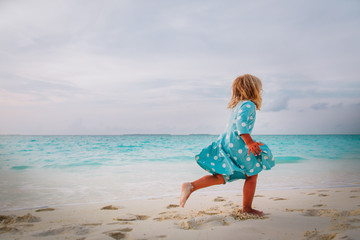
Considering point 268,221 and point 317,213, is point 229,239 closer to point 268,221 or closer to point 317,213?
point 268,221

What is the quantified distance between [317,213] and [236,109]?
1.30 metres

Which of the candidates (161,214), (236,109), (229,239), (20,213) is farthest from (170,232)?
(20,213)

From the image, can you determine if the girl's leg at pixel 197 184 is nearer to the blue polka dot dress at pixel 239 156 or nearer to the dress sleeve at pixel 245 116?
the blue polka dot dress at pixel 239 156

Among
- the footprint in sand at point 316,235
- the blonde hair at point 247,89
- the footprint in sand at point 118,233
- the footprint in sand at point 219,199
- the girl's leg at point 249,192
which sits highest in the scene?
the blonde hair at point 247,89

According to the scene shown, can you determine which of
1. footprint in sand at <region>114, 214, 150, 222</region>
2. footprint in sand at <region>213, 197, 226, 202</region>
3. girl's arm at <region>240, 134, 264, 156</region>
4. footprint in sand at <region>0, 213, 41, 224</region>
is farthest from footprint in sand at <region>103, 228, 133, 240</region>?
footprint in sand at <region>213, 197, 226, 202</region>

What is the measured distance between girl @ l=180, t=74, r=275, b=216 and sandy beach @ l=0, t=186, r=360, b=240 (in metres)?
0.29

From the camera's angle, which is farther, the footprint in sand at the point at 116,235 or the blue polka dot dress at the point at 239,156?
the blue polka dot dress at the point at 239,156

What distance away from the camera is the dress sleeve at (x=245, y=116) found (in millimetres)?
2605

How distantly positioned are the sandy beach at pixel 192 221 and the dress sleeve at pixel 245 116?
2.67 feet

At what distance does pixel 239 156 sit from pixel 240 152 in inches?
1.6

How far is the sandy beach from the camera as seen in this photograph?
222cm

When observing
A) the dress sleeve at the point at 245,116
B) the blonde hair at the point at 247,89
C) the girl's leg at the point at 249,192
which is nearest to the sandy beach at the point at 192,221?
the girl's leg at the point at 249,192

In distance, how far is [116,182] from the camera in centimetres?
582

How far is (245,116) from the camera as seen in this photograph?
2.63 m
